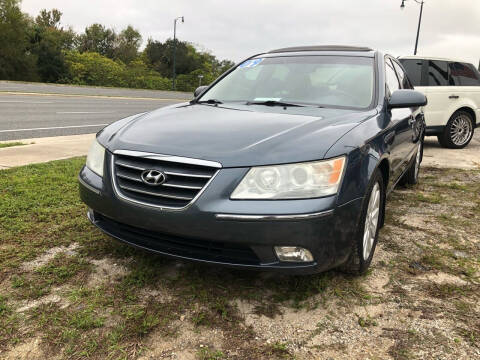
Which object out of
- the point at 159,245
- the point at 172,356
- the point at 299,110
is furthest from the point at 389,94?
the point at 172,356

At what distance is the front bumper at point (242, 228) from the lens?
7.09 ft

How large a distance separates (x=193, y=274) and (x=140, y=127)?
103cm

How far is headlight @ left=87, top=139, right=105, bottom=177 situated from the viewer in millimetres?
2732

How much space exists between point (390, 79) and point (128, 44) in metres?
76.7

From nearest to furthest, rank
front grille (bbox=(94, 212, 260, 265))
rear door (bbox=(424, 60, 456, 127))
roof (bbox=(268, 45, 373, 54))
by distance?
front grille (bbox=(94, 212, 260, 265)) → roof (bbox=(268, 45, 373, 54)) → rear door (bbox=(424, 60, 456, 127))

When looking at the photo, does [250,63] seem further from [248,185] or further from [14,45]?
[14,45]

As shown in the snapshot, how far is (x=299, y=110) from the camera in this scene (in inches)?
122

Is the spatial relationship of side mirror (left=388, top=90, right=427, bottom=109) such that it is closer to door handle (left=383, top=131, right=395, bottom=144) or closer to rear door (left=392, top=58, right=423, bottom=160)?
door handle (left=383, top=131, right=395, bottom=144)

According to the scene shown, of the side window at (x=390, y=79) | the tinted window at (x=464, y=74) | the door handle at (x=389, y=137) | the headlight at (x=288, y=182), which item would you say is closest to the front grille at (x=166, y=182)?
the headlight at (x=288, y=182)

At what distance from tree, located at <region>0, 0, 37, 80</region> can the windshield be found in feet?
161

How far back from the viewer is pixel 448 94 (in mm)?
8469

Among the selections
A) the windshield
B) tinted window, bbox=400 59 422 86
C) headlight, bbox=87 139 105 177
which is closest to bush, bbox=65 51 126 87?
tinted window, bbox=400 59 422 86

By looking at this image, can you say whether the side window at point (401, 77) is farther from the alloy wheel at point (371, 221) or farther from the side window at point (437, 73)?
the side window at point (437, 73)

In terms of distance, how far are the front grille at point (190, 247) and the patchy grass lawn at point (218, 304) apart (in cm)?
30
